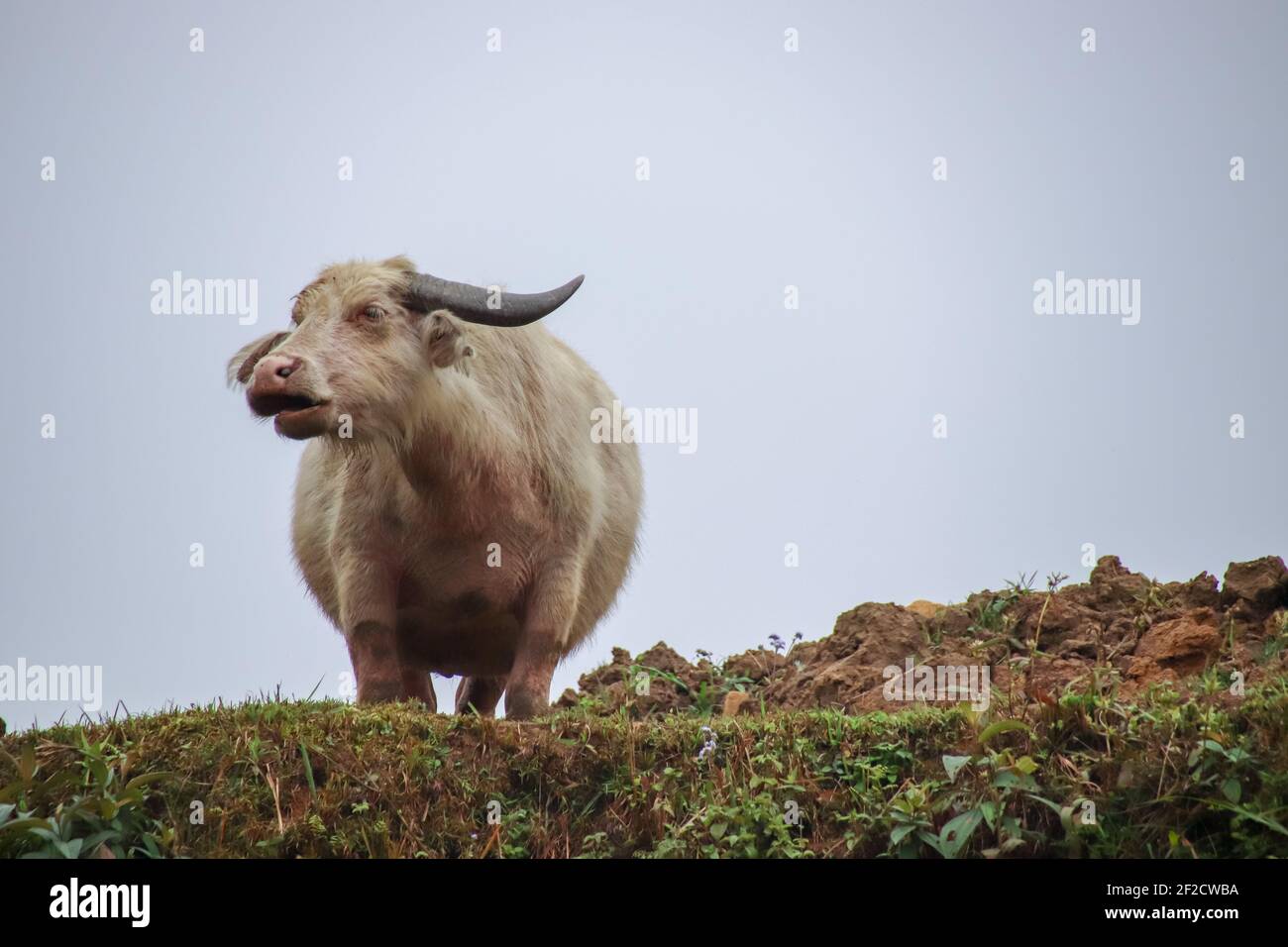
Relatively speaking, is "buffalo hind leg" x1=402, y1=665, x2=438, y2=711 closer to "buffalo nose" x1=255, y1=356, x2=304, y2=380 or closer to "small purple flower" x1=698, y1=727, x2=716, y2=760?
"buffalo nose" x1=255, y1=356, x2=304, y2=380

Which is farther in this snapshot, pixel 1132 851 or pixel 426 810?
pixel 426 810

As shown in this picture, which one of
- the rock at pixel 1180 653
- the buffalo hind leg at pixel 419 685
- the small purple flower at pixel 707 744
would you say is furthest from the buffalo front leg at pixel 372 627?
the rock at pixel 1180 653

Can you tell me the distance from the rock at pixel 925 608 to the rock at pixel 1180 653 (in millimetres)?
1803

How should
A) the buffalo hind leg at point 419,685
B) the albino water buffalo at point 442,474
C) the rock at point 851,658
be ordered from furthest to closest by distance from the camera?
the buffalo hind leg at point 419,685
the rock at point 851,658
the albino water buffalo at point 442,474

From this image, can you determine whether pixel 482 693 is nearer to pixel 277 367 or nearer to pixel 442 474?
pixel 442 474

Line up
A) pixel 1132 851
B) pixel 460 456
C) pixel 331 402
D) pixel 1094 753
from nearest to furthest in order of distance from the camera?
1. pixel 1132 851
2. pixel 1094 753
3. pixel 331 402
4. pixel 460 456

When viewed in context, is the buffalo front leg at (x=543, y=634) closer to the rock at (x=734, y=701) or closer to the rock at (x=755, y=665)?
the rock at (x=734, y=701)

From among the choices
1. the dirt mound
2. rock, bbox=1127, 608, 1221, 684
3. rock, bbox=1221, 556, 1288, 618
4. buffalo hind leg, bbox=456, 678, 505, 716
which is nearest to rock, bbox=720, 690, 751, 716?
the dirt mound

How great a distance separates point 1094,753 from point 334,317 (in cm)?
433

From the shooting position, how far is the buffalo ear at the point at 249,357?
7.60 meters
